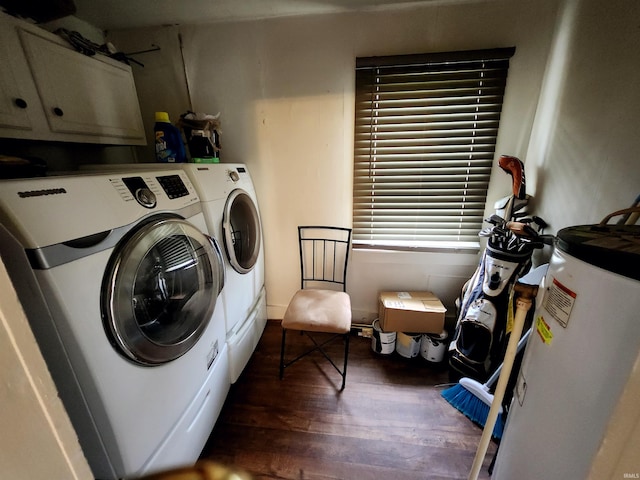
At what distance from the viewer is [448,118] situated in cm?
146

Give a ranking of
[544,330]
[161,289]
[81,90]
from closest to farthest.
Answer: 1. [544,330]
2. [161,289]
3. [81,90]

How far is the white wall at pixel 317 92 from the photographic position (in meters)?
1.34

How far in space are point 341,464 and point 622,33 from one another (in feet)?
6.81

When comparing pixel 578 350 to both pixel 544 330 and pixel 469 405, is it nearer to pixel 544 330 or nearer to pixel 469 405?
pixel 544 330

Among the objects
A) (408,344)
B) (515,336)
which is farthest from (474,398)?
(515,336)

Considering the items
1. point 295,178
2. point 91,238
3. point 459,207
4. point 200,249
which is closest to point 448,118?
point 459,207

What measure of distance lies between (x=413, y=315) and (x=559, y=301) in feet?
3.28

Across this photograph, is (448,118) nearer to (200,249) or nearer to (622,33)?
(622,33)

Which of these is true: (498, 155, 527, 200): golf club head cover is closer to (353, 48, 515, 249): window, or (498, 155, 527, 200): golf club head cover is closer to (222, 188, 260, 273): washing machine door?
(353, 48, 515, 249): window

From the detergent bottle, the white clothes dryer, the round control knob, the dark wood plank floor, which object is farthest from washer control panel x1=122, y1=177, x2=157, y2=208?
the dark wood plank floor

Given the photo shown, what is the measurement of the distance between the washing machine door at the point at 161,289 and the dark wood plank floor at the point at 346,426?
0.63 m

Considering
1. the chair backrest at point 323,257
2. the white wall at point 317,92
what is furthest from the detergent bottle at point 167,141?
the chair backrest at point 323,257

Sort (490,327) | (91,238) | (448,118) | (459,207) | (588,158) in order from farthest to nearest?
(459,207), (448,118), (490,327), (588,158), (91,238)

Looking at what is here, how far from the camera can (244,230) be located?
159cm
